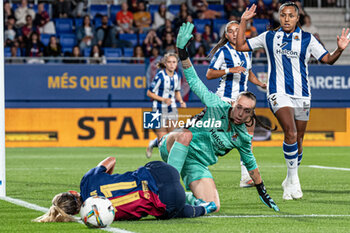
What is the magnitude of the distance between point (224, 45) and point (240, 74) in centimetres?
47

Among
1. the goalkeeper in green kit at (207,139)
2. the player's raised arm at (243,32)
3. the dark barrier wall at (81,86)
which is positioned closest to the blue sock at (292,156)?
the player's raised arm at (243,32)

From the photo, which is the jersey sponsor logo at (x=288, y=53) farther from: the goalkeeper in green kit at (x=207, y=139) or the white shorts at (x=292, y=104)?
the goalkeeper in green kit at (x=207, y=139)

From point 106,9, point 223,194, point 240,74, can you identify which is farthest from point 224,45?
point 106,9

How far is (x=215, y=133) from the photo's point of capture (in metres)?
7.75

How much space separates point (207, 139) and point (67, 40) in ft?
51.9

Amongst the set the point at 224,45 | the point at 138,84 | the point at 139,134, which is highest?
the point at 224,45

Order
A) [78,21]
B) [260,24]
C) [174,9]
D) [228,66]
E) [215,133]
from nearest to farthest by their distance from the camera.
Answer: [215,133] → [228,66] → [78,21] → [260,24] → [174,9]

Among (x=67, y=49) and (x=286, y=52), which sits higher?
(x=286, y=52)

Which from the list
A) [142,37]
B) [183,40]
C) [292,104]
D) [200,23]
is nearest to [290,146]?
[292,104]

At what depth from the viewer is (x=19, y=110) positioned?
20812mm

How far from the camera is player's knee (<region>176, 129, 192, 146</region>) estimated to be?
24.8ft

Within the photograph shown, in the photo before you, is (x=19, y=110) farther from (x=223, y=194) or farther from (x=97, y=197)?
(x=97, y=197)

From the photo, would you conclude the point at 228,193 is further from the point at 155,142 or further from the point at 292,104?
the point at 155,142

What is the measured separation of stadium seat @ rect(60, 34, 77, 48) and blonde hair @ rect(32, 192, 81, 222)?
53.8 feet
